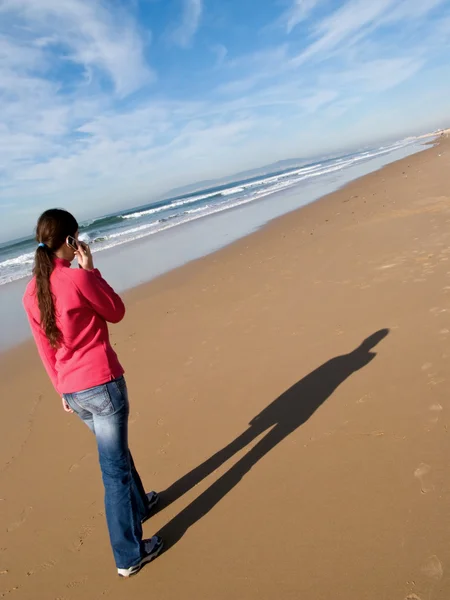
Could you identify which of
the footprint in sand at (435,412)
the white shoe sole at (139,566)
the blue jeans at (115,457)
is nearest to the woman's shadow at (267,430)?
the white shoe sole at (139,566)

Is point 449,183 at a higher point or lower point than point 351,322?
higher

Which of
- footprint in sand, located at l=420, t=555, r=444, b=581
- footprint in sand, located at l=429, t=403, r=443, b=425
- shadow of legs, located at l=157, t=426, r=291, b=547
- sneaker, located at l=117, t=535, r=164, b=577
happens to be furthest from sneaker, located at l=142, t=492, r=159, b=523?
footprint in sand, located at l=429, t=403, r=443, b=425

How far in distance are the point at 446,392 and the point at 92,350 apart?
2.65 m

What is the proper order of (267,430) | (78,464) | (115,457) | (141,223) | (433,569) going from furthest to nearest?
(141,223) → (78,464) → (267,430) → (115,457) → (433,569)

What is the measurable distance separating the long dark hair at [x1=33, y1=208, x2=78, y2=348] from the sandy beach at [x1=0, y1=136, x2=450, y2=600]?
4.97 ft

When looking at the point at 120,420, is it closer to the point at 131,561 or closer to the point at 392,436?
the point at 131,561

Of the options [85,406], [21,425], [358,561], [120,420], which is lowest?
[358,561]

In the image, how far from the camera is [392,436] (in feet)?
8.93

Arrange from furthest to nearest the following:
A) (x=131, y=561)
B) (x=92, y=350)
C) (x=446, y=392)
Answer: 1. (x=446, y=392)
2. (x=131, y=561)
3. (x=92, y=350)

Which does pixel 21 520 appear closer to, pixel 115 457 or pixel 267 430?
pixel 115 457

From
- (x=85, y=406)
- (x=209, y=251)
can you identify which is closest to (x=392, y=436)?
(x=85, y=406)

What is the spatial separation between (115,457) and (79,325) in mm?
791

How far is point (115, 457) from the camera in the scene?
219 centimetres

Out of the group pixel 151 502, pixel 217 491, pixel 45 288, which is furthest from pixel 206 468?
pixel 45 288
